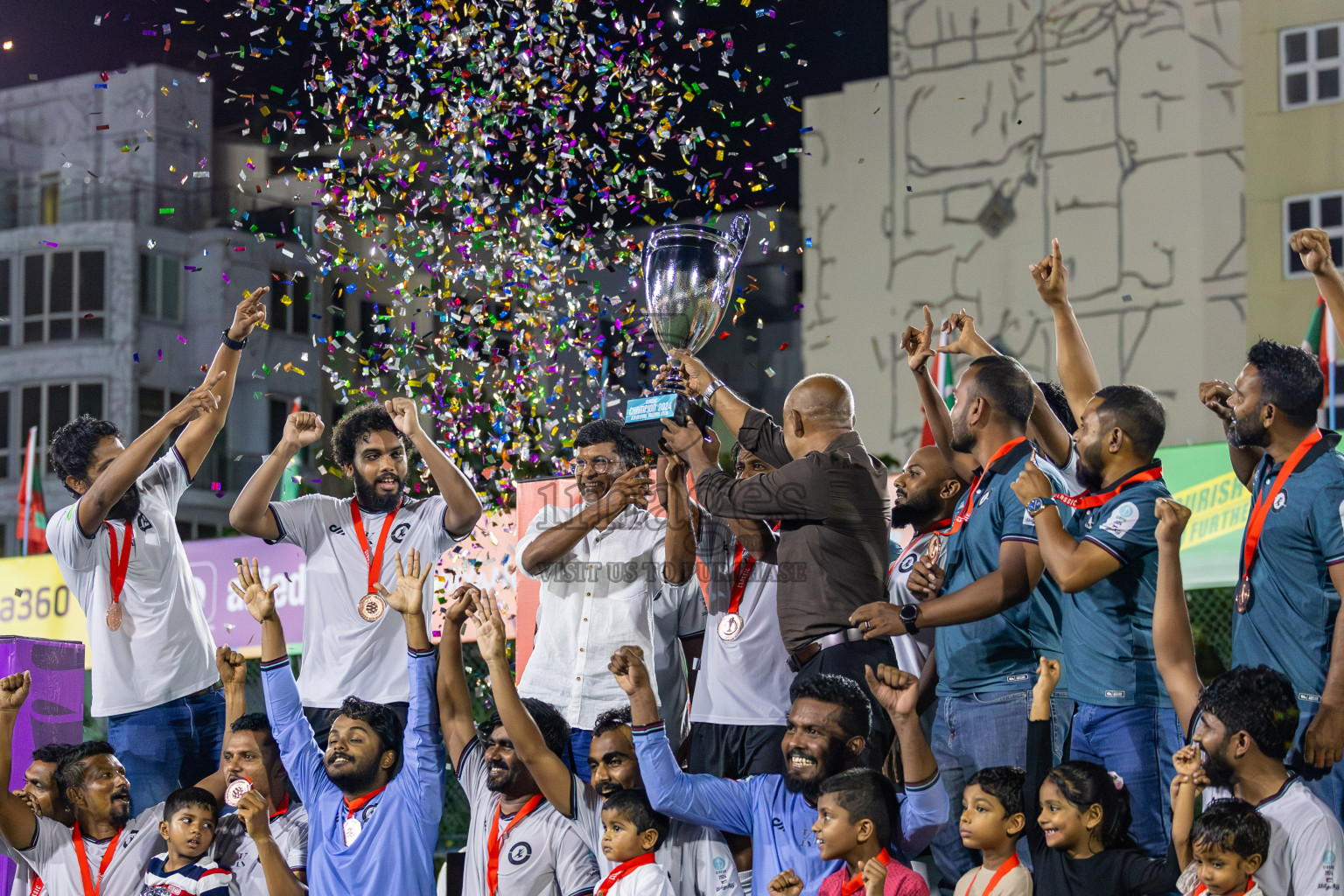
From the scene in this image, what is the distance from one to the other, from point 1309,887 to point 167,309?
92.0 ft

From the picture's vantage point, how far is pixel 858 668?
5316 mm

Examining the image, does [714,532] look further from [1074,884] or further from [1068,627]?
[1074,884]

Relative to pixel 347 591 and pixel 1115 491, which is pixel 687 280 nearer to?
pixel 1115 491

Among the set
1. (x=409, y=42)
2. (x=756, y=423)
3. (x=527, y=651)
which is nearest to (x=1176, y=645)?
(x=756, y=423)

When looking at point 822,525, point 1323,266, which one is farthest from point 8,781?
point 1323,266

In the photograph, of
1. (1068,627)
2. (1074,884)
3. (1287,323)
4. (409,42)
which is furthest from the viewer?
(1287,323)

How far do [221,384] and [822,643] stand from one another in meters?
2.97

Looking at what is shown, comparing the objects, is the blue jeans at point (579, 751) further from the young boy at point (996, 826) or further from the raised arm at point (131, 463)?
the raised arm at point (131, 463)

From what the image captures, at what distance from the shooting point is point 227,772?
247 inches

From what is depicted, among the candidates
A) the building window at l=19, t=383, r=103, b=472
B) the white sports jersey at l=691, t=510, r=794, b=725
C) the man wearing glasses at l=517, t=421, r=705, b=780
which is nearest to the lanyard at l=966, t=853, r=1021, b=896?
→ the white sports jersey at l=691, t=510, r=794, b=725

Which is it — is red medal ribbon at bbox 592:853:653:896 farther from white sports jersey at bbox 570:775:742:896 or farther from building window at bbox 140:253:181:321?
building window at bbox 140:253:181:321

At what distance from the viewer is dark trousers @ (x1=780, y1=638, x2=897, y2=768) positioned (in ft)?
17.3

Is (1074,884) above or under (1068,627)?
under

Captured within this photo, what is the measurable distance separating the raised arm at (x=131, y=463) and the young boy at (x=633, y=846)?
2437mm
